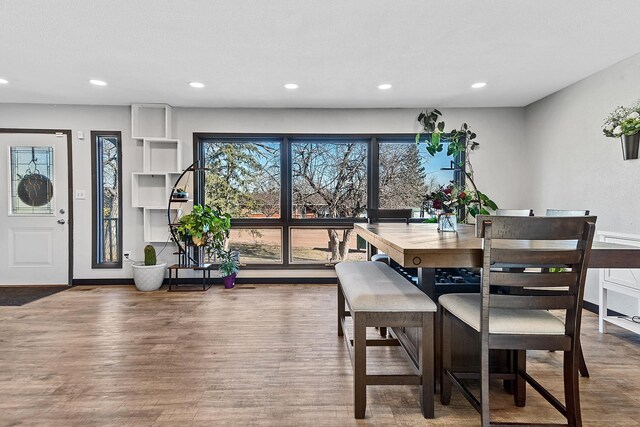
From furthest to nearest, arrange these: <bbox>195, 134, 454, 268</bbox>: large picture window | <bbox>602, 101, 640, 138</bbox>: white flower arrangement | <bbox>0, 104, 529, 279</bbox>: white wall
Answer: <bbox>195, 134, 454, 268</bbox>: large picture window, <bbox>0, 104, 529, 279</bbox>: white wall, <bbox>602, 101, 640, 138</bbox>: white flower arrangement

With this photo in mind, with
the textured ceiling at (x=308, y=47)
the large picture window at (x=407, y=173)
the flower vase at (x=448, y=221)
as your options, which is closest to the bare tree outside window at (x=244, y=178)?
the textured ceiling at (x=308, y=47)

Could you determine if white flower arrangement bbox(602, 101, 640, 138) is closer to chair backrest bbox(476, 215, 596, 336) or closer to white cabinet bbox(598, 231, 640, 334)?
white cabinet bbox(598, 231, 640, 334)

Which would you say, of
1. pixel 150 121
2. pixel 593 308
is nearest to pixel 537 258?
pixel 593 308

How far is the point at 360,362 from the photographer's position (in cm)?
173

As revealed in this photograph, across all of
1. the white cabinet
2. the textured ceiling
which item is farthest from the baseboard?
the textured ceiling

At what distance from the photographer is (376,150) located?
4852 millimetres

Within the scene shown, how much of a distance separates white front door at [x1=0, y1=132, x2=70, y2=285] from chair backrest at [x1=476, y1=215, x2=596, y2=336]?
5127 millimetres

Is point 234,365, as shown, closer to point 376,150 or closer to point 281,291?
point 281,291

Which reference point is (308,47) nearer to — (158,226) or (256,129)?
(256,129)

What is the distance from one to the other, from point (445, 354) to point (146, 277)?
3.80 meters

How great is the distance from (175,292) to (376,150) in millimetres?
3189

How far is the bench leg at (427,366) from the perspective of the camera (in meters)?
1.68

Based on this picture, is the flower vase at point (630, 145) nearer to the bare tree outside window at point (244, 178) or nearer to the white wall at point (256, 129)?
the white wall at point (256, 129)

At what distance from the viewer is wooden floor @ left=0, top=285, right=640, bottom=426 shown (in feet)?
5.85
